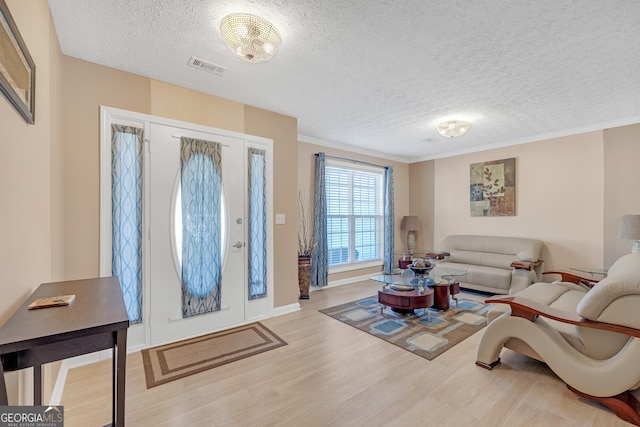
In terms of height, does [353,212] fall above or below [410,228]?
above

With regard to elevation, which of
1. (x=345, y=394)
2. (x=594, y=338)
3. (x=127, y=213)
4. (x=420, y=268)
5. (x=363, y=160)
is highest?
(x=363, y=160)

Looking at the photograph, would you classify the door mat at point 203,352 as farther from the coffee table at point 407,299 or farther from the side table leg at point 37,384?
the coffee table at point 407,299

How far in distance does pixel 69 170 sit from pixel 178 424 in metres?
2.18

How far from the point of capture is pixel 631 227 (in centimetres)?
324

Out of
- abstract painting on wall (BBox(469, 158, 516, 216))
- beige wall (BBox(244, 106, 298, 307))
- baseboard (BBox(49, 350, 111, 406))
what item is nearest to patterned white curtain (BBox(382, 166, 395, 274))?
abstract painting on wall (BBox(469, 158, 516, 216))

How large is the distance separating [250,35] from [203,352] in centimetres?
270

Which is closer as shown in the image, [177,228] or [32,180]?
[32,180]

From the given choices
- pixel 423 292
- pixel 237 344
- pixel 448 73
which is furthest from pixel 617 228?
pixel 237 344

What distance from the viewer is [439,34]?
199 centimetres

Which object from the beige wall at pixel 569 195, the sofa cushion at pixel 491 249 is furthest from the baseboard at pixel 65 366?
the beige wall at pixel 569 195

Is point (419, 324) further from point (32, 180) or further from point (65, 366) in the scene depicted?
point (32, 180)

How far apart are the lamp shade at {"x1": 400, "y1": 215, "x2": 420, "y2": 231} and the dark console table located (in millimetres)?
5476

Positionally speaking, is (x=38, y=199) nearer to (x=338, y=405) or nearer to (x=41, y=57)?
(x=41, y=57)

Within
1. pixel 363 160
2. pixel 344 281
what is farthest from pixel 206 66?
pixel 344 281
